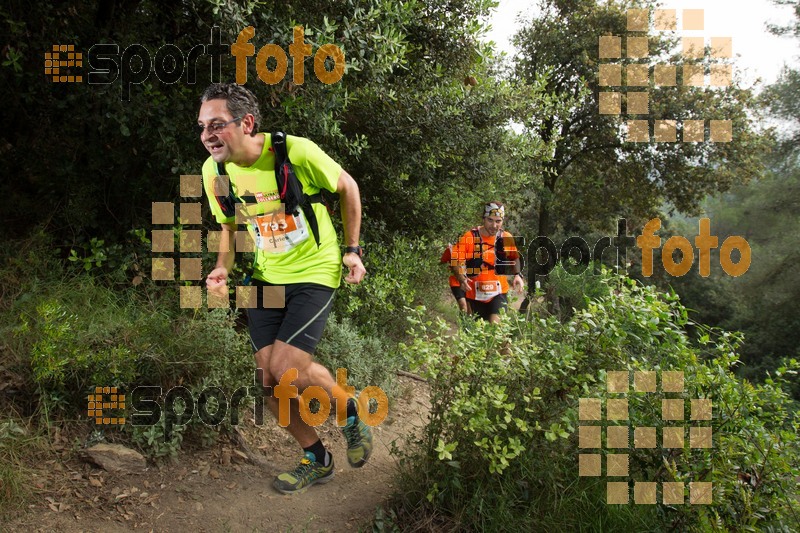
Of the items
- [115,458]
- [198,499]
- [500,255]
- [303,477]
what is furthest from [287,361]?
[500,255]

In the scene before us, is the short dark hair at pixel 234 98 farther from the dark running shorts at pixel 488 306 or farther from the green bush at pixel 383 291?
the dark running shorts at pixel 488 306

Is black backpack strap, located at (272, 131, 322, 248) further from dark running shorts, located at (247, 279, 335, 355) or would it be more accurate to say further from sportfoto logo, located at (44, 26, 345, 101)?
sportfoto logo, located at (44, 26, 345, 101)

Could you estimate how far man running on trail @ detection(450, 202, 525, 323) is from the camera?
661cm

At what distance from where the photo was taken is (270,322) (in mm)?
3756

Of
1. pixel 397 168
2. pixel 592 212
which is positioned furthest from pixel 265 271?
pixel 592 212

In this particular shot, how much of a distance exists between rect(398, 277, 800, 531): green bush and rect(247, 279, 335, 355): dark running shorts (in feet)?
2.30

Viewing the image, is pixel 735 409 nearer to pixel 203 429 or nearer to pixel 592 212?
pixel 203 429

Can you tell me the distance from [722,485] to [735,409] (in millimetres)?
397

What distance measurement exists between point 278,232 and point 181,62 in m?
2.95

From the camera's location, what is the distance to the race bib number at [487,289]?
21.6 ft

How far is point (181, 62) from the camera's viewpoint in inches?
219

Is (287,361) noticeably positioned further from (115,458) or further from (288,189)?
(115,458)

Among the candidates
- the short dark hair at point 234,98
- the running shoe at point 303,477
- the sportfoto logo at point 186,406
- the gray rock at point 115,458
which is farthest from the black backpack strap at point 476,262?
the gray rock at point 115,458

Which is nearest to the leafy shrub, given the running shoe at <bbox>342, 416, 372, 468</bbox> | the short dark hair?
the running shoe at <bbox>342, 416, 372, 468</bbox>
